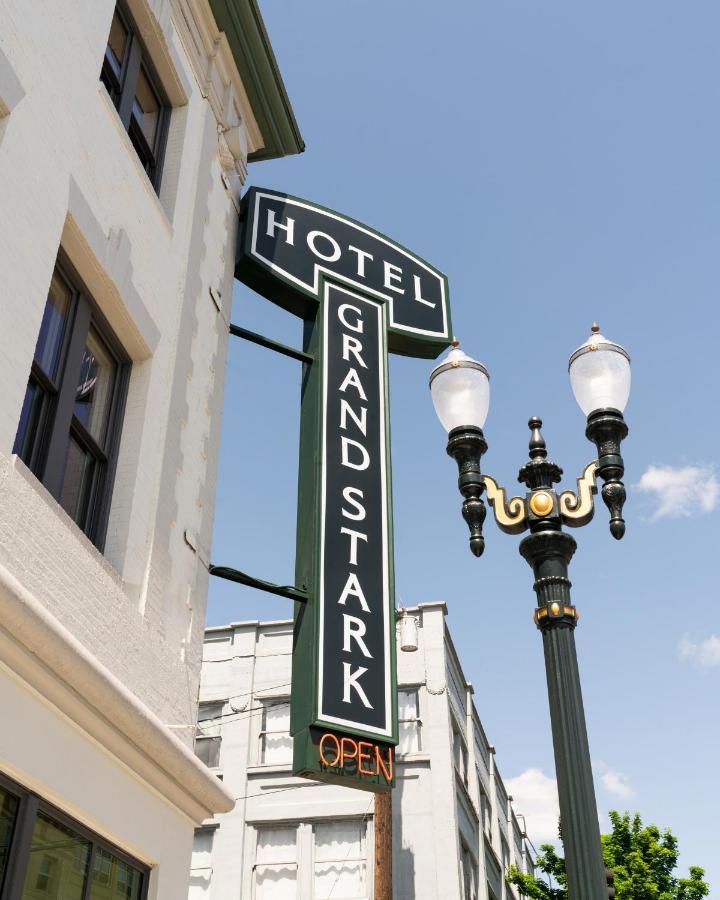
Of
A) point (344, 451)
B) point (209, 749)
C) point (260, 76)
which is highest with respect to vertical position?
point (260, 76)

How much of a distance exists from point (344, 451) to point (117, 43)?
4651 mm

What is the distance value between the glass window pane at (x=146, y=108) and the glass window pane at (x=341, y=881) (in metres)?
19.8

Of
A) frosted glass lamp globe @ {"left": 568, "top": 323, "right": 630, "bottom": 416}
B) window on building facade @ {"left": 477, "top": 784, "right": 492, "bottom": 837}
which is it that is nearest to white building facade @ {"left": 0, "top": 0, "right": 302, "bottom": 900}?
frosted glass lamp globe @ {"left": 568, "top": 323, "right": 630, "bottom": 416}

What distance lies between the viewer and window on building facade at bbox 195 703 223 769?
26.9 m

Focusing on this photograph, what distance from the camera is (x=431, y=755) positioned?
26.2 meters

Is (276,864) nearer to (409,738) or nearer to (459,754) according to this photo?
(409,738)

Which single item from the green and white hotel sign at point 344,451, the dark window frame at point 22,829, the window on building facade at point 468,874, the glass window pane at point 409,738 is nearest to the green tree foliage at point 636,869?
the window on building facade at point 468,874

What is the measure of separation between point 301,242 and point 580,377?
5.44 m

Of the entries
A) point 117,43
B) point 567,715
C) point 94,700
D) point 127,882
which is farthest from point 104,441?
point 567,715

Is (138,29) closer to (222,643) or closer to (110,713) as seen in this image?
(110,713)

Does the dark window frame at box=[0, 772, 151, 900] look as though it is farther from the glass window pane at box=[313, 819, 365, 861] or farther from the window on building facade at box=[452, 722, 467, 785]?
the window on building facade at box=[452, 722, 467, 785]

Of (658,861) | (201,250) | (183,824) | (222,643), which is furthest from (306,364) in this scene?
(658,861)

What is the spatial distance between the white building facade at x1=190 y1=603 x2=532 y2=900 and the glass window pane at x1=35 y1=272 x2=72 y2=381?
16388 millimetres

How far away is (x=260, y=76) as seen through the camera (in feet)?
40.9
